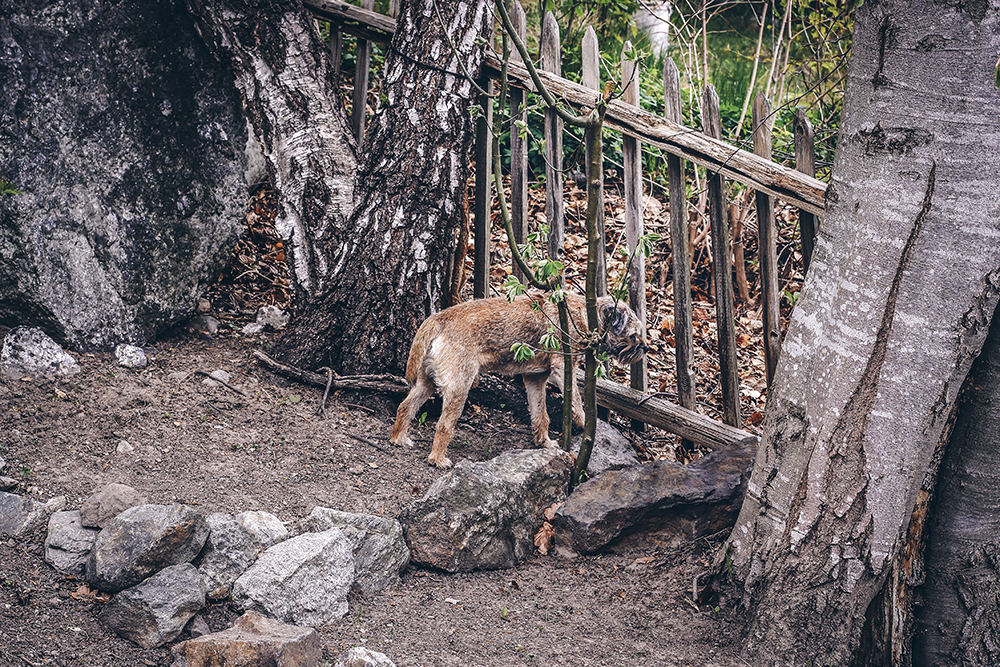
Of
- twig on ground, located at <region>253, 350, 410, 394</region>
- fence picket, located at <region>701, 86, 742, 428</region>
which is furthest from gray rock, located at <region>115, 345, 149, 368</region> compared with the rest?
fence picket, located at <region>701, 86, 742, 428</region>

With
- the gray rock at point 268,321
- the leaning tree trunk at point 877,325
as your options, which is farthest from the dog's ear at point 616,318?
the gray rock at point 268,321

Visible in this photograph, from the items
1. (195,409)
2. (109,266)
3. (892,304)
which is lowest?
(195,409)

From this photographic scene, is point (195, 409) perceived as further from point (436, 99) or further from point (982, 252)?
point (982, 252)

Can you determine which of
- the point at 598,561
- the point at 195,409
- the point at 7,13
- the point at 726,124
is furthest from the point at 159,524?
the point at 726,124

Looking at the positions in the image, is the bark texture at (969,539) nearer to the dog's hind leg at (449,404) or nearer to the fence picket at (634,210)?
the fence picket at (634,210)

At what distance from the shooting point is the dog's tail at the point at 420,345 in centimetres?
449

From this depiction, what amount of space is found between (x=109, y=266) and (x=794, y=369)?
13.2 ft

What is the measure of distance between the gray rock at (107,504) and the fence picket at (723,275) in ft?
9.75

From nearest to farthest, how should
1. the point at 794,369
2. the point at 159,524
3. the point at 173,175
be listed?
1. the point at 794,369
2. the point at 159,524
3. the point at 173,175

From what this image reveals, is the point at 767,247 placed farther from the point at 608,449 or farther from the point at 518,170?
the point at 518,170

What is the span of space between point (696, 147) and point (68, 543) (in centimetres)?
346

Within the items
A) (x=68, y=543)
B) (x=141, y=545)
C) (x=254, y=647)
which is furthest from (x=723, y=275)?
(x=68, y=543)

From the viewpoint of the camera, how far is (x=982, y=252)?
8.17 feet

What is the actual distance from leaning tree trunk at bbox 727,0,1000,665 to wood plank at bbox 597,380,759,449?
1.46 m
